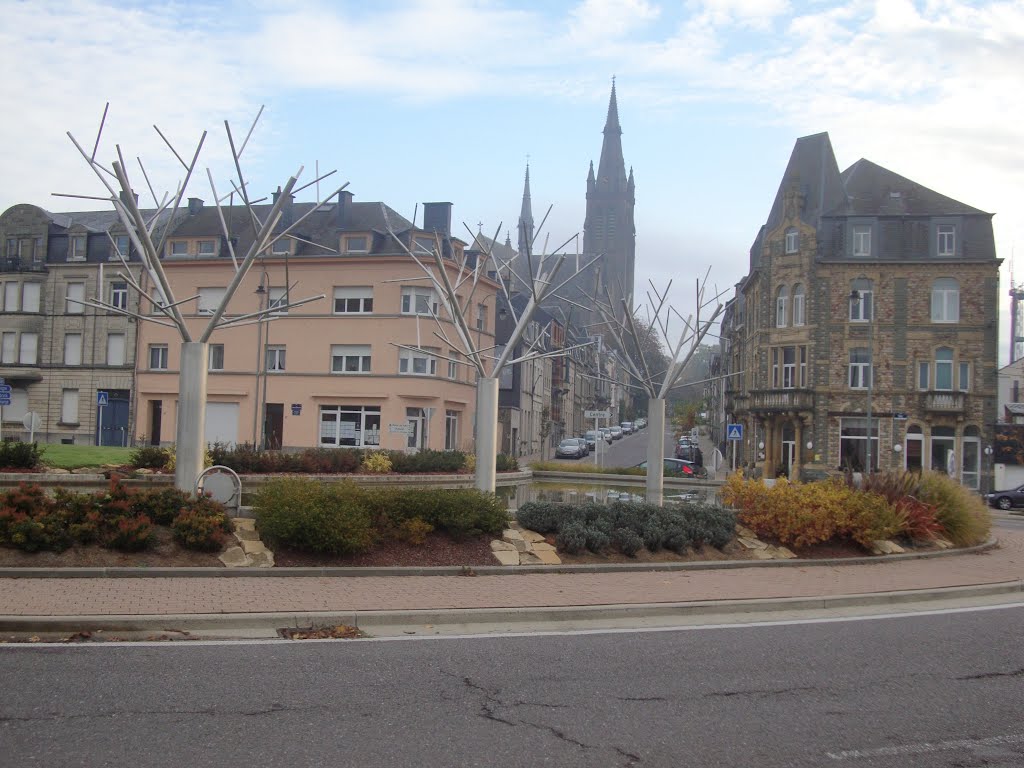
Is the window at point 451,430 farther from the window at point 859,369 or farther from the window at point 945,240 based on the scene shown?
the window at point 945,240

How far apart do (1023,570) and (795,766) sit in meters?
11.6

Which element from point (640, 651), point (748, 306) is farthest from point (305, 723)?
point (748, 306)

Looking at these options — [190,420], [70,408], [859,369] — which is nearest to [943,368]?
[859,369]

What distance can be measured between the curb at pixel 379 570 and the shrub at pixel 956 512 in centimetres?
319

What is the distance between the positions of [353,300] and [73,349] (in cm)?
1683

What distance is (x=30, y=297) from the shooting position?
54.4 metres

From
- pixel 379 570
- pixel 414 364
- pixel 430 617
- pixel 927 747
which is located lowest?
pixel 927 747

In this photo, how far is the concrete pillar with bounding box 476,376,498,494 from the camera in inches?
684

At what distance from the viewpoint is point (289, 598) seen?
10.8 meters

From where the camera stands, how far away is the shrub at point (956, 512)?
1870 centimetres

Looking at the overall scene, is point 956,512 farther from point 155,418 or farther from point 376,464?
point 155,418

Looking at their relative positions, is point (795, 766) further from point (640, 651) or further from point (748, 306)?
point (748, 306)

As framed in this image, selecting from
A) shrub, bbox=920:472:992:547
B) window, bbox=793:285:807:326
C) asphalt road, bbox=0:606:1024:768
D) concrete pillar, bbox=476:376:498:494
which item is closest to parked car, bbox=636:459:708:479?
window, bbox=793:285:807:326

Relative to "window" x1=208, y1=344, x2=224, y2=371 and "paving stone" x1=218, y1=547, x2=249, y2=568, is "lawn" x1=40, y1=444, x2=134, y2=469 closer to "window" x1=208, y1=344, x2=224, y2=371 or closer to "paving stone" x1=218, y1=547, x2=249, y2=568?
"paving stone" x1=218, y1=547, x2=249, y2=568
